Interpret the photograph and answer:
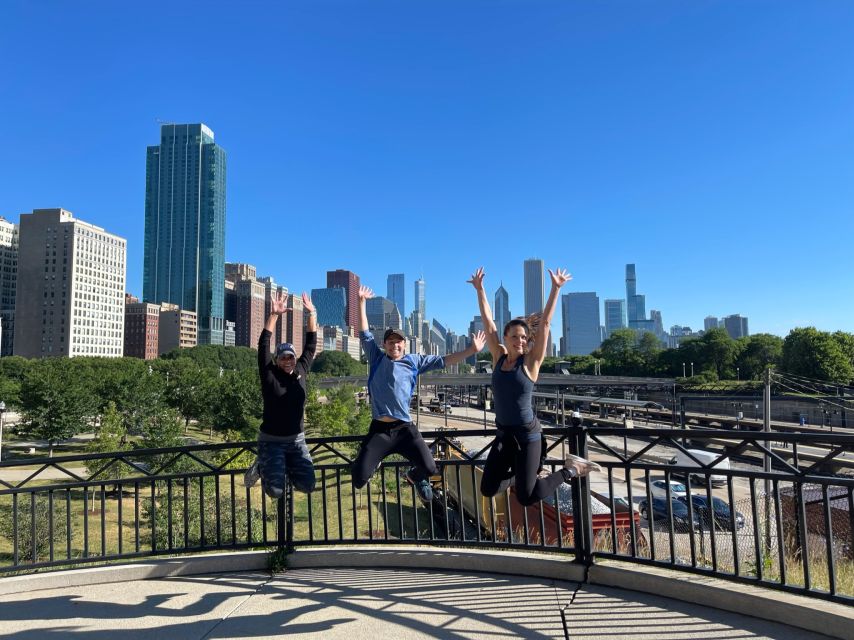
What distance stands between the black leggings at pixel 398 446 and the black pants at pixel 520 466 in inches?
24.0

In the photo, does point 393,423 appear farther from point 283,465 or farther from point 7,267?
point 7,267

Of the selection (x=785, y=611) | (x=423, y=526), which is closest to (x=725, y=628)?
(x=785, y=611)

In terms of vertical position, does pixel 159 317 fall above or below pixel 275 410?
above

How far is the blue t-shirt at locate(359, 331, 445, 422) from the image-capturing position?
5.31 meters

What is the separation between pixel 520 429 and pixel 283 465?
2317mm

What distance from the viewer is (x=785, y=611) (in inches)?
157

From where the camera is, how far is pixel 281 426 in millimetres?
5402

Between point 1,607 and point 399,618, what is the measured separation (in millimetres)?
3514

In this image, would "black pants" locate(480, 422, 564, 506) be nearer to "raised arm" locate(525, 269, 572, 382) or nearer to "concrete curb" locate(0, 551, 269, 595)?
"raised arm" locate(525, 269, 572, 382)

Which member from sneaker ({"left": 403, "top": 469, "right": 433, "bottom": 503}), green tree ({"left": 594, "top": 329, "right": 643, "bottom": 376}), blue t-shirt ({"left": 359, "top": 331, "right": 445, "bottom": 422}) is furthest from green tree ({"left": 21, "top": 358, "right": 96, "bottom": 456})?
green tree ({"left": 594, "top": 329, "right": 643, "bottom": 376})

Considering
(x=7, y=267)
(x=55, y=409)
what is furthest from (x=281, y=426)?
(x=7, y=267)

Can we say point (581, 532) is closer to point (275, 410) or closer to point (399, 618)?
point (399, 618)

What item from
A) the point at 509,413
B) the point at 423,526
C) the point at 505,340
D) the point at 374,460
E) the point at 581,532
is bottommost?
the point at 423,526

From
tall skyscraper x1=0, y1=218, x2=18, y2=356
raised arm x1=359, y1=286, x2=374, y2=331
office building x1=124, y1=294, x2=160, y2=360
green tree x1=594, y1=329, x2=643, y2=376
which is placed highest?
tall skyscraper x1=0, y1=218, x2=18, y2=356
